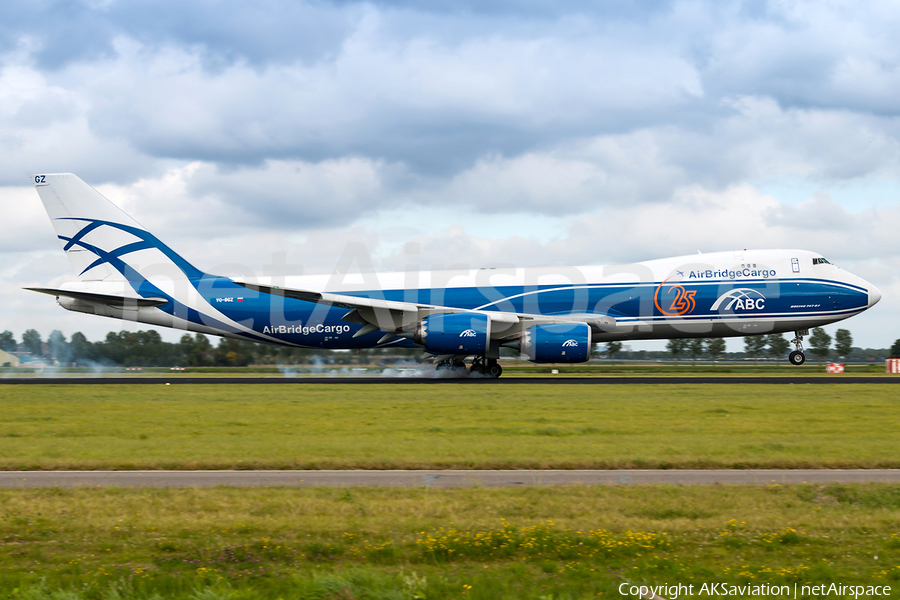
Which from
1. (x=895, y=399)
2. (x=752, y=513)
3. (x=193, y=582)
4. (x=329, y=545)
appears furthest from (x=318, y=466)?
(x=895, y=399)

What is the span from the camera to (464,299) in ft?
110

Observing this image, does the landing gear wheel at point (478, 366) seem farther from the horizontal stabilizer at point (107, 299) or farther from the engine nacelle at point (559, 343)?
the horizontal stabilizer at point (107, 299)

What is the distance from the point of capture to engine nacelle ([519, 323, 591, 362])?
30.7 m

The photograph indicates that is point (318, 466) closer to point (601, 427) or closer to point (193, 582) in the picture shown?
point (193, 582)

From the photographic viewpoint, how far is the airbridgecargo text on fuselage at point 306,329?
3506 centimetres

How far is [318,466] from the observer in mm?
12531

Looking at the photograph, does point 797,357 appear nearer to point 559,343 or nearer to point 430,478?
point 559,343

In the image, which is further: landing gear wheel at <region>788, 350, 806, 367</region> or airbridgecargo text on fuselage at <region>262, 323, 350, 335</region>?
landing gear wheel at <region>788, 350, 806, 367</region>

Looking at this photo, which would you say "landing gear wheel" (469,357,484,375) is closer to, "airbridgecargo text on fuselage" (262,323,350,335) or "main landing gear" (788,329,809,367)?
"airbridgecargo text on fuselage" (262,323,350,335)

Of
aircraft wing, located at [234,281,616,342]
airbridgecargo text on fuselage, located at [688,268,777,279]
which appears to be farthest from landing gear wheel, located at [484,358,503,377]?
airbridgecargo text on fuselage, located at [688,268,777,279]

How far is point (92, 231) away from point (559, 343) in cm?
2289

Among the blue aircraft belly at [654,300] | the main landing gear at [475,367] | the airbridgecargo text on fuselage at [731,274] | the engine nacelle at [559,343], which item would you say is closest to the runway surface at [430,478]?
the engine nacelle at [559,343]

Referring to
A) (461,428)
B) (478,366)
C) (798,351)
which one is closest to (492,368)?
(478,366)

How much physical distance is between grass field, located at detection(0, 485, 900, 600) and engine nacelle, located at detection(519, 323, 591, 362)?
20447 mm
